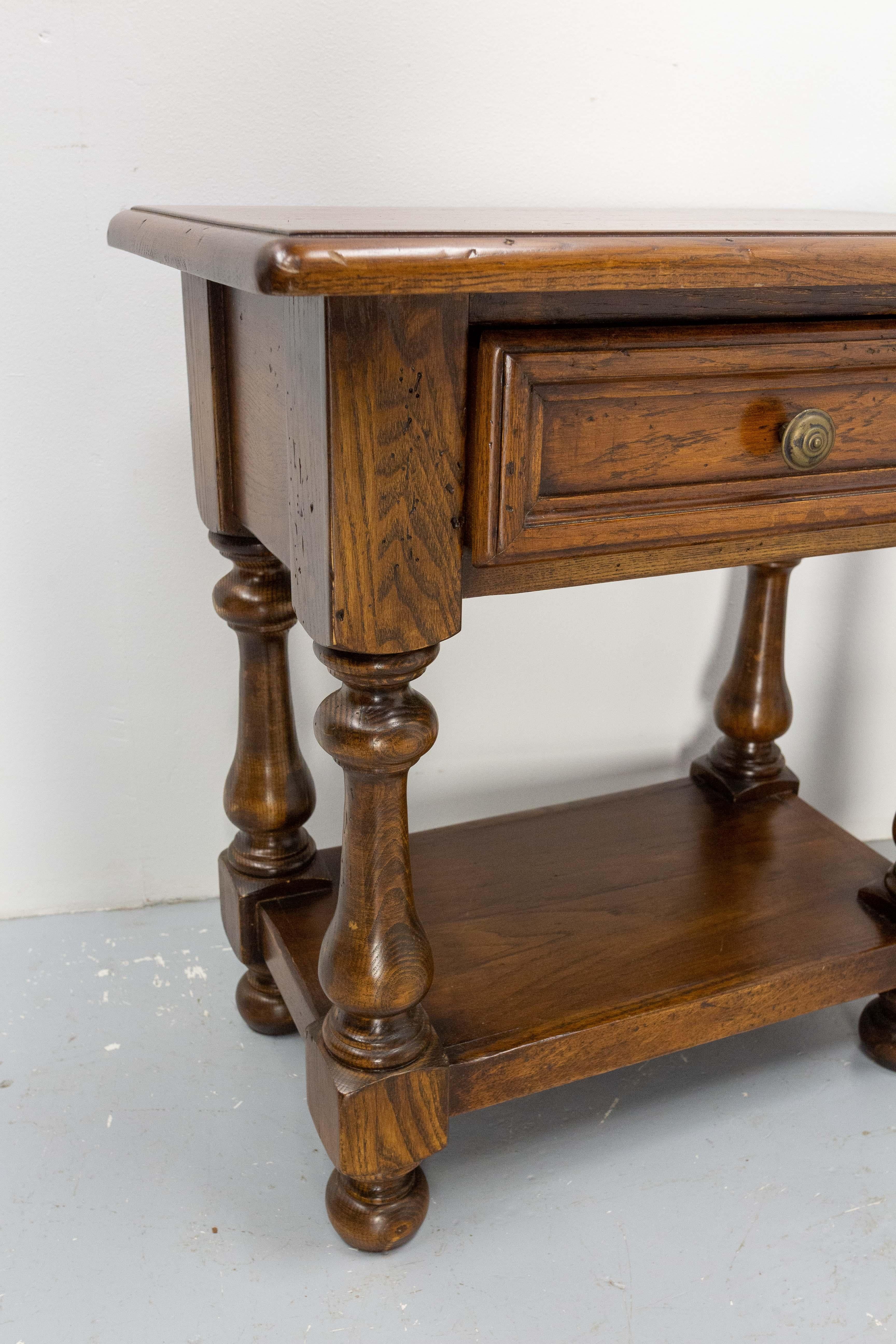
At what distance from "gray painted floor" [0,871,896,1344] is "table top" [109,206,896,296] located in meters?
0.86

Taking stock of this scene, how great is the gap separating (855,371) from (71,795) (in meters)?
1.15

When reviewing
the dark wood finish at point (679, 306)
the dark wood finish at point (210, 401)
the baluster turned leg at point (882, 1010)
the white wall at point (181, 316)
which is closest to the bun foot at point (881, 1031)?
the baluster turned leg at point (882, 1010)

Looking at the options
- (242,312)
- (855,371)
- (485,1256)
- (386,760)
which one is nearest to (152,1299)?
(485,1256)

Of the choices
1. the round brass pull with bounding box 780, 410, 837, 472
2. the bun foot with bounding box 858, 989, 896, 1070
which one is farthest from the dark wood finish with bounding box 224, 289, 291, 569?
the bun foot with bounding box 858, 989, 896, 1070

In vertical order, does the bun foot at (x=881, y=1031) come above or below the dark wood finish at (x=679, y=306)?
below

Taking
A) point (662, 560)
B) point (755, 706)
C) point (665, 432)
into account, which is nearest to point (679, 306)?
point (665, 432)

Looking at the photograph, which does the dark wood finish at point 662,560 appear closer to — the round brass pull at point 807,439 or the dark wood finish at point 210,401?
the round brass pull at point 807,439

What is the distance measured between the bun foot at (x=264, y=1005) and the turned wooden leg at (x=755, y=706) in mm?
645

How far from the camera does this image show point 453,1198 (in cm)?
115

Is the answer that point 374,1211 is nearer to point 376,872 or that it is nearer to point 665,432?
point 376,872

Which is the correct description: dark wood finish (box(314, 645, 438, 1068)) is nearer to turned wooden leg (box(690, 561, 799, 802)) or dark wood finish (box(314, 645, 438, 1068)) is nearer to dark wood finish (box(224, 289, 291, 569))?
dark wood finish (box(224, 289, 291, 569))

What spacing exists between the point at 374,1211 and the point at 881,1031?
64cm

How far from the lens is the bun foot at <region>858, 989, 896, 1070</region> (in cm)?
133

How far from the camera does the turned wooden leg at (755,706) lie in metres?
1.55
